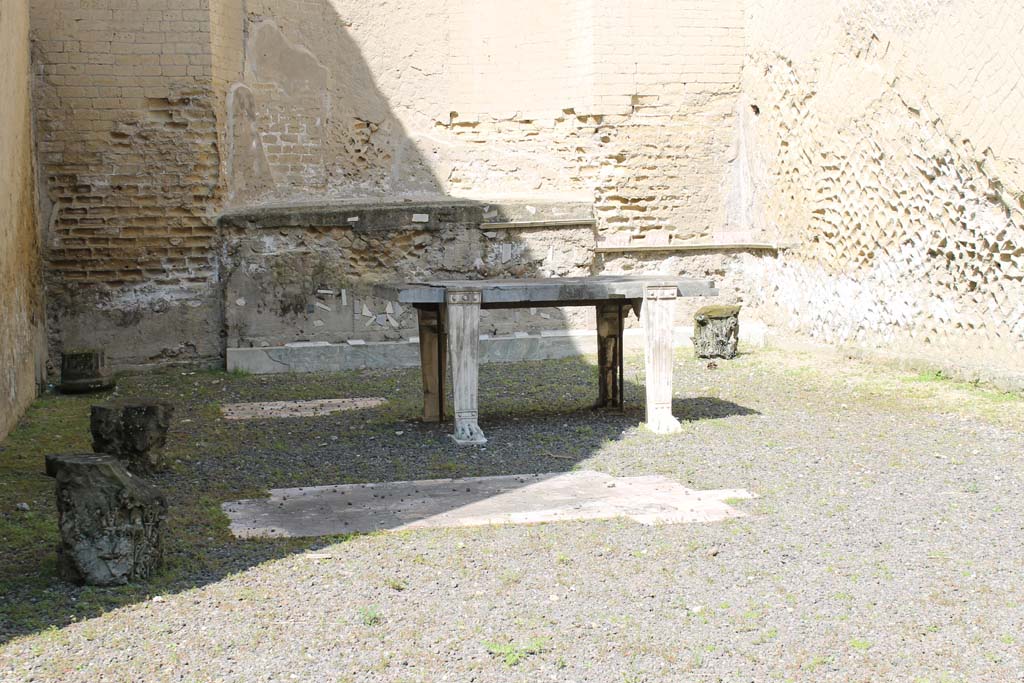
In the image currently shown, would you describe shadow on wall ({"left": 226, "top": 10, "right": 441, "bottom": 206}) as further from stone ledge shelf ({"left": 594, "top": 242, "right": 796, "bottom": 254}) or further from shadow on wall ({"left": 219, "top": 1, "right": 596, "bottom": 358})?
stone ledge shelf ({"left": 594, "top": 242, "right": 796, "bottom": 254})

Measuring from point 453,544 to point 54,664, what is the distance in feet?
5.41

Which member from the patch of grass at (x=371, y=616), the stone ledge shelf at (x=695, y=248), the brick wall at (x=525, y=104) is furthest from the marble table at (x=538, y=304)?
the brick wall at (x=525, y=104)

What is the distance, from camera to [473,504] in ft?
16.5

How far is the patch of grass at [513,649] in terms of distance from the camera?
3143 mm

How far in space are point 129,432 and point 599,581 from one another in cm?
307

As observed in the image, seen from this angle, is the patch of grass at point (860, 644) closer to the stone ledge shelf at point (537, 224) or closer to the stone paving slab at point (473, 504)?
the stone paving slab at point (473, 504)

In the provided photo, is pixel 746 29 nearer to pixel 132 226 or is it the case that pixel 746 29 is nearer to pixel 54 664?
pixel 132 226

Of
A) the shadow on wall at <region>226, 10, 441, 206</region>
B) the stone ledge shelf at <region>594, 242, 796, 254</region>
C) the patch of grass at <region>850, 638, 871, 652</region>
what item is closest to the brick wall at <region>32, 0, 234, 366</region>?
the shadow on wall at <region>226, 10, 441, 206</region>

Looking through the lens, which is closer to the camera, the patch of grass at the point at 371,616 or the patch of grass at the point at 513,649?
the patch of grass at the point at 513,649

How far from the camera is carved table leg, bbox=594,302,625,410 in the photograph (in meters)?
7.61

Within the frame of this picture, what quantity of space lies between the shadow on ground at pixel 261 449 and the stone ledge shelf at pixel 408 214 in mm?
1577

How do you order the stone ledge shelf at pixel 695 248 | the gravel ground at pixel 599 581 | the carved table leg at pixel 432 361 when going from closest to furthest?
the gravel ground at pixel 599 581, the carved table leg at pixel 432 361, the stone ledge shelf at pixel 695 248

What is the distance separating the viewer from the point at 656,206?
11656mm

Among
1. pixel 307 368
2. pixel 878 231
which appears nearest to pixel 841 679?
pixel 878 231
